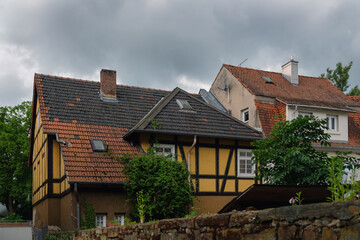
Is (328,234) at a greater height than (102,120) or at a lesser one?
lesser

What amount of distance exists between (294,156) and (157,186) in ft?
17.7

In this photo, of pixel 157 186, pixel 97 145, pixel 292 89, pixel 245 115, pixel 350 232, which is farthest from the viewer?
pixel 292 89

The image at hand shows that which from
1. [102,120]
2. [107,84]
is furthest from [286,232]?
[107,84]

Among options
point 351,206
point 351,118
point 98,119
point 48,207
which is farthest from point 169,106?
point 351,206

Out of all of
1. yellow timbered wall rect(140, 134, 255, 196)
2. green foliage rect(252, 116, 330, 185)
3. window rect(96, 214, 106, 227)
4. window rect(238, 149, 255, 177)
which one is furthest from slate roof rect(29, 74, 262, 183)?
green foliage rect(252, 116, 330, 185)

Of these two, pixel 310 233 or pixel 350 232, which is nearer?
pixel 350 232

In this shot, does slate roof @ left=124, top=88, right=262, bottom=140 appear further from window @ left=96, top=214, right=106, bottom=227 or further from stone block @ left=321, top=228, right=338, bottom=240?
stone block @ left=321, top=228, right=338, bottom=240

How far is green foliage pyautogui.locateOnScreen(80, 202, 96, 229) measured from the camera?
1622 cm

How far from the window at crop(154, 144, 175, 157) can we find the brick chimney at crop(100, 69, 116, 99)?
14.2ft

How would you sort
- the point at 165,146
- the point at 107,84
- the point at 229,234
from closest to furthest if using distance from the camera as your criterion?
the point at 229,234, the point at 165,146, the point at 107,84

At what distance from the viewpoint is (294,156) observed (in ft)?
43.2

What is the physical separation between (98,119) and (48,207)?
4.09 meters

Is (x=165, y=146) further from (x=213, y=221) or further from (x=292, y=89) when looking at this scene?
(x=213, y=221)

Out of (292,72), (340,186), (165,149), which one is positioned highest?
(292,72)
